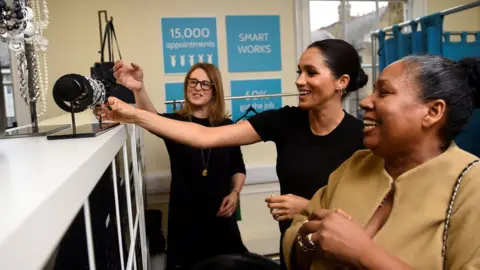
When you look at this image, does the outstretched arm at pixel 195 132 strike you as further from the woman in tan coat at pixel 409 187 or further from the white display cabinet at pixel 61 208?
the woman in tan coat at pixel 409 187

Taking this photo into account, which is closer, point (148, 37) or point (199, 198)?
point (199, 198)

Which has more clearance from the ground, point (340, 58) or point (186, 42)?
point (186, 42)

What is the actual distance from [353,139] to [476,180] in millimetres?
584

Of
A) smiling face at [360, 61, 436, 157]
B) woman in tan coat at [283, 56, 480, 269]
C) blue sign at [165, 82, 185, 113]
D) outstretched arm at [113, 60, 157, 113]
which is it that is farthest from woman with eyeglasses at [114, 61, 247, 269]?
smiling face at [360, 61, 436, 157]

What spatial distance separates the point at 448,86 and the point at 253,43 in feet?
6.08

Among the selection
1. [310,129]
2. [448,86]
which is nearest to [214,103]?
[310,129]

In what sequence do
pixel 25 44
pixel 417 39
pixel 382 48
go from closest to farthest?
pixel 25 44 < pixel 417 39 < pixel 382 48

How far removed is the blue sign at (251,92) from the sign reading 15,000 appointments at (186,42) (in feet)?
0.89

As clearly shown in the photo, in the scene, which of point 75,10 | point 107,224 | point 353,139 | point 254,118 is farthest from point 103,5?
point 107,224

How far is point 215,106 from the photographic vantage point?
6.40 ft

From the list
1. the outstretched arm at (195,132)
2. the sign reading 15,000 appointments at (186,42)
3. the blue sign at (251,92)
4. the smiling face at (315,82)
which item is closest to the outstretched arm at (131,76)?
the outstretched arm at (195,132)

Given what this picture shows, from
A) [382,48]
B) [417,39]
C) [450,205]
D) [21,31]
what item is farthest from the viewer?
[382,48]

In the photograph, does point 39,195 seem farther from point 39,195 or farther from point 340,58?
point 340,58

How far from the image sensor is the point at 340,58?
1.38 meters
